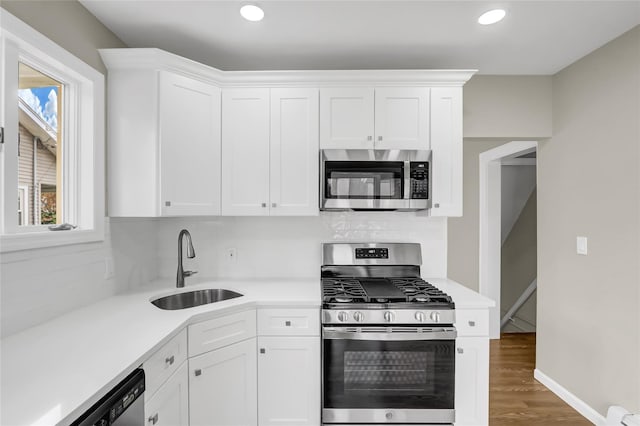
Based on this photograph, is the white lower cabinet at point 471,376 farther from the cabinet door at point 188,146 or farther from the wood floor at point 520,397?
the cabinet door at point 188,146

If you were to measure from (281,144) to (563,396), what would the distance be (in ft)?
9.67

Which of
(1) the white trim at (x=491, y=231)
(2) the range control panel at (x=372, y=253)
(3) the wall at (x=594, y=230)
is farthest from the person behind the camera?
(1) the white trim at (x=491, y=231)

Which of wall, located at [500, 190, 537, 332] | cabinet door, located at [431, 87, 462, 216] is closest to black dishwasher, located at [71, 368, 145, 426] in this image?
cabinet door, located at [431, 87, 462, 216]

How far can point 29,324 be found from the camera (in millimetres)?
1476

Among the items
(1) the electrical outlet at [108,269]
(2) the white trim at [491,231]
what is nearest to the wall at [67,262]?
(1) the electrical outlet at [108,269]

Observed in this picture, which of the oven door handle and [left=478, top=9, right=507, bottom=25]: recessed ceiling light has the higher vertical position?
[left=478, top=9, right=507, bottom=25]: recessed ceiling light

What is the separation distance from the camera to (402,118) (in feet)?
7.65

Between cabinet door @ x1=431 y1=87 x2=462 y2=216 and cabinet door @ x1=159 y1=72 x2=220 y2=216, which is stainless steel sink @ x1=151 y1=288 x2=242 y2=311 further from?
cabinet door @ x1=431 y1=87 x2=462 y2=216

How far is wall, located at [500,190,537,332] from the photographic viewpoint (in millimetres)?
4273

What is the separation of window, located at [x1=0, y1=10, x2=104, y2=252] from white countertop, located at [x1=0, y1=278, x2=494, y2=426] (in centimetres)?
40

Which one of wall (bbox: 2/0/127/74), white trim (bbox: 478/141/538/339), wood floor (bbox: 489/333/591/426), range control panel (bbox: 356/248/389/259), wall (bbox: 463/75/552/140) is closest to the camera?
wall (bbox: 2/0/127/74)

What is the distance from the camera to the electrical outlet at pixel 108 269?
6.57 ft

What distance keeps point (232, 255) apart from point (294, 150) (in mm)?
985

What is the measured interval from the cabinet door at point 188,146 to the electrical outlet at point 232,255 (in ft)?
1.49
